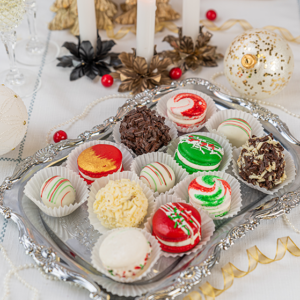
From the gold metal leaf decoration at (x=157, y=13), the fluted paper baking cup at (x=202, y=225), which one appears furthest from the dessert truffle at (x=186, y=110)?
the gold metal leaf decoration at (x=157, y=13)

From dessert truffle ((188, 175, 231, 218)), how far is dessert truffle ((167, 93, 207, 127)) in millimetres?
456

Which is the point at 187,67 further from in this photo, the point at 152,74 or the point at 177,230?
the point at 177,230

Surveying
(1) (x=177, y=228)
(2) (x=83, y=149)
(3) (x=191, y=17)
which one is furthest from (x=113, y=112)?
(1) (x=177, y=228)

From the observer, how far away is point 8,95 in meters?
1.68

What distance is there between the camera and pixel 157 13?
8.91 ft

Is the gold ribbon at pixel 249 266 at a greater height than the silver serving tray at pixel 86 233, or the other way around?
the silver serving tray at pixel 86 233

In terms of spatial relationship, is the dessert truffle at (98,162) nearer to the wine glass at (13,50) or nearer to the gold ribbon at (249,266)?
the gold ribbon at (249,266)

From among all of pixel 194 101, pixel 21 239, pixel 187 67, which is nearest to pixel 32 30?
pixel 187 67

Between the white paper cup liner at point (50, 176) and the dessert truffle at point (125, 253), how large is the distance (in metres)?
0.27

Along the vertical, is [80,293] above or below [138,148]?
below

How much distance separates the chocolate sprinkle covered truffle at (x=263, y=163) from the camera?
5.28 feet

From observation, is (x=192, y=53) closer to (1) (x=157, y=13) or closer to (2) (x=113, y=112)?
(1) (x=157, y=13)

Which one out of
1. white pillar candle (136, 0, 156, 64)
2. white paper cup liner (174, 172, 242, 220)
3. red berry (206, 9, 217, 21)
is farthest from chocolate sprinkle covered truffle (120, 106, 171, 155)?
red berry (206, 9, 217, 21)

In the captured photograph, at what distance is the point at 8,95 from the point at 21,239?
2.15 feet
